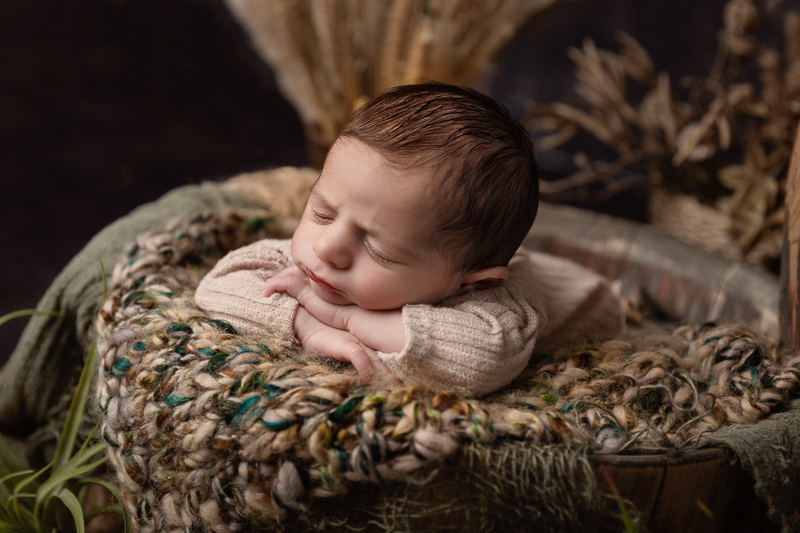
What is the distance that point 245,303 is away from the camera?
0.76m

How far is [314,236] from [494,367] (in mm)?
254

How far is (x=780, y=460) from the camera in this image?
594 millimetres

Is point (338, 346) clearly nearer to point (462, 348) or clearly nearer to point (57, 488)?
point (462, 348)

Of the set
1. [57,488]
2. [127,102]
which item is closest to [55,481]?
[57,488]

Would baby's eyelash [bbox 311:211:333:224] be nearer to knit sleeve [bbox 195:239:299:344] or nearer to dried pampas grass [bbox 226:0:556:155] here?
knit sleeve [bbox 195:239:299:344]

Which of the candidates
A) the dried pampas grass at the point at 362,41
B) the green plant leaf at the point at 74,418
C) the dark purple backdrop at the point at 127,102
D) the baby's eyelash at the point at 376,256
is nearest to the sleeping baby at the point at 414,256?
the baby's eyelash at the point at 376,256

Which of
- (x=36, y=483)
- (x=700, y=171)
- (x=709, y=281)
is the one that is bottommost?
(x=36, y=483)

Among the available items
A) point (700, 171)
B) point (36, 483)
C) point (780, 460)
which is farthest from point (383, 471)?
point (700, 171)

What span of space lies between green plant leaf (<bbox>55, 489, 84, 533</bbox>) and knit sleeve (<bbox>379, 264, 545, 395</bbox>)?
363 millimetres

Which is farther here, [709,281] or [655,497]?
[709,281]

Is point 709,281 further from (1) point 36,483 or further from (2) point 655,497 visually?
(1) point 36,483

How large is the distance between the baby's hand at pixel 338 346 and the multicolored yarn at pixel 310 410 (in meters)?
0.02

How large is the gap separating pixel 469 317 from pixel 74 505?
49 cm

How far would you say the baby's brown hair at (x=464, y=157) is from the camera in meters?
0.69
